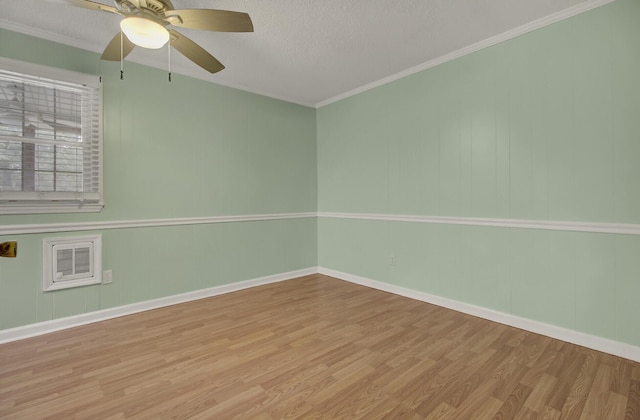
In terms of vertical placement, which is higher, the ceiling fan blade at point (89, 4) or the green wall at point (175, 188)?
the ceiling fan blade at point (89, 4)

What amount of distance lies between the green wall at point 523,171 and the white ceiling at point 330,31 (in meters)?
0.20

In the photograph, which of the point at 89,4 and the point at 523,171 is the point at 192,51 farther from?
the point at 523,171

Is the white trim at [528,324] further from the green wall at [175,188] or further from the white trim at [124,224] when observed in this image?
the white trim at [124,224]

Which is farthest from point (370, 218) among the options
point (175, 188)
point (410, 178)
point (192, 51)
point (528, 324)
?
point (192, 51)

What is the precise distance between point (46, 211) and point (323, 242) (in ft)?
10.2

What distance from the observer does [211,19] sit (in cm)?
183

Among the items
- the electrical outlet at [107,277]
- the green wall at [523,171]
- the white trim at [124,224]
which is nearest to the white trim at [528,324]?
the green wall at [523,171]

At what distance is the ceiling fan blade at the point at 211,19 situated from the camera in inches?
69.2

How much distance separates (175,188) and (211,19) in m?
1.93

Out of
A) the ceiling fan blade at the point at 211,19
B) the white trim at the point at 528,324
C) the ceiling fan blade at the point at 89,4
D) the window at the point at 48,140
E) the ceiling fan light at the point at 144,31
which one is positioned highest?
the ceiling fan blade at the point at 89,4

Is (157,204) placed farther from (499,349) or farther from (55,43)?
(499,349)

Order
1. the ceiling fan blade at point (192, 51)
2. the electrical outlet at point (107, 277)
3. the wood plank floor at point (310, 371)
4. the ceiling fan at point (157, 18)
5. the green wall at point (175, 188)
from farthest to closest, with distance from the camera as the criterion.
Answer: the electrical outlet at point (107, 277) → the green wall at point (175, 188) → the ceiling fan blade at point (192, 51) → the ceiling fan at point (157, 18) → the wood plank floor at point (310, 371)

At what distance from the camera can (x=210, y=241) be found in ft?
11.5

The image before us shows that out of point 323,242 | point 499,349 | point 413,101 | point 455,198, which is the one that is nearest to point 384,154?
point 413,101
